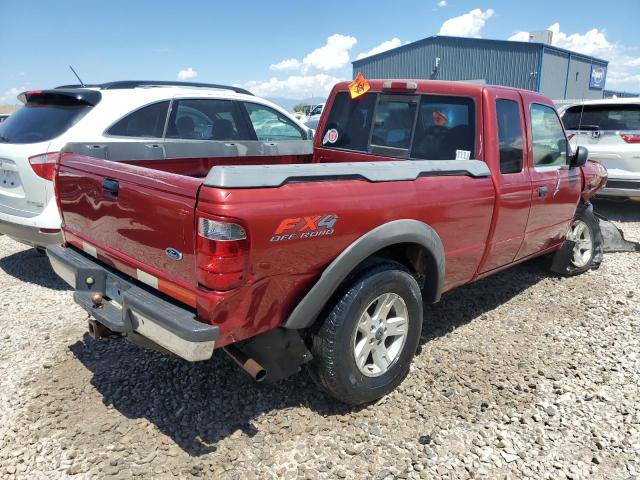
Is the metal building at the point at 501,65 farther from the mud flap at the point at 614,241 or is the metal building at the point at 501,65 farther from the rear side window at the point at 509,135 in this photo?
the rear side window at the point at 509,135

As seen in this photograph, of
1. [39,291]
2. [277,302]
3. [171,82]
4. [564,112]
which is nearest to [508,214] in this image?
[277,302]

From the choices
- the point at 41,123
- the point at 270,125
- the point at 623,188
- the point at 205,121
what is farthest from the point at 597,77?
the point at 41,123

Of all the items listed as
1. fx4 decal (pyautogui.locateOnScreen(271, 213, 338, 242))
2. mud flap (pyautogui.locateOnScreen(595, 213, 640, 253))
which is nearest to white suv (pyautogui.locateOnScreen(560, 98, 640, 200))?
mud flap (pyautogui.locateOnScreen(595, 213, 640, 253))

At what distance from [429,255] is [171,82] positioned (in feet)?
12.4

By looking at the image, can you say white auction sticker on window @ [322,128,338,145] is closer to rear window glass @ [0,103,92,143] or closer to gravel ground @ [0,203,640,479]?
gravel ground @ [0,203,640,479]

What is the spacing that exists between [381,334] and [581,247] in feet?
11.5

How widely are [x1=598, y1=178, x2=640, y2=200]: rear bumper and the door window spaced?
4823 millimetres

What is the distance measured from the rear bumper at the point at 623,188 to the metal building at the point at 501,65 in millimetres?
21344

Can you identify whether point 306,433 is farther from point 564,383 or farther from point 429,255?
point 564,383

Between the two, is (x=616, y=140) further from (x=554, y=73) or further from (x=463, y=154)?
(x=554, y=73)

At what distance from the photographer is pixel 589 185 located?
4910 millimetres

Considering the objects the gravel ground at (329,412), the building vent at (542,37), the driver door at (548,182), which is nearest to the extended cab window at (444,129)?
the driver door at (548,182)

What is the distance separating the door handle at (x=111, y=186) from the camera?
2561 millimetres

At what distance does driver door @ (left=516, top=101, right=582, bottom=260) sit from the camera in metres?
3.97
